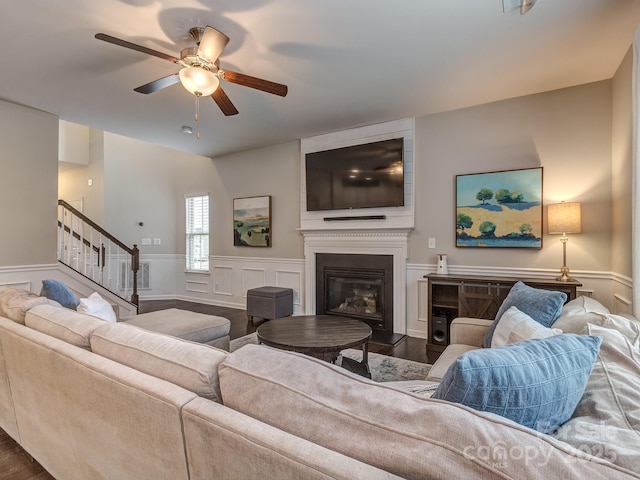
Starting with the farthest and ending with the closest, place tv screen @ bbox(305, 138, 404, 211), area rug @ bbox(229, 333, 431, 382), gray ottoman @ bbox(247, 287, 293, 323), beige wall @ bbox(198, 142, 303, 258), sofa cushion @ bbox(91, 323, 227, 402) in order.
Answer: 1. beige wall @ bbox(198, 142, 303, 258)
2. gray ottoman @ bbox(247, 287, 293, 323)
3. tv screen @ bbox(305, 138, 404, 211)
4. area rug @ bbox(229, 333, 431, 382)
5. sofa cushion @ bbox(91, 323, 227, 402)

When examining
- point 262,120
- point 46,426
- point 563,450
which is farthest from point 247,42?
point 563,450

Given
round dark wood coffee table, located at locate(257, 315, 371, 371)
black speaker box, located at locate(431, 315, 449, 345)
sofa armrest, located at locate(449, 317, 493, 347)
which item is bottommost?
black speaker box, located at locate(431, 315, 449, 345)

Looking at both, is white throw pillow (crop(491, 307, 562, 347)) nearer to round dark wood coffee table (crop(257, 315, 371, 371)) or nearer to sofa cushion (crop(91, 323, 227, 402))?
round dark wood coffee table (crop(257, 315, 371, 371))

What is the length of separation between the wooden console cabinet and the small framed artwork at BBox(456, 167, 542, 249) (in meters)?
0.46

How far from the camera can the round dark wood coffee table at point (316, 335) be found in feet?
7.32

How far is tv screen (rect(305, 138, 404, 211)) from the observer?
4.05 metres

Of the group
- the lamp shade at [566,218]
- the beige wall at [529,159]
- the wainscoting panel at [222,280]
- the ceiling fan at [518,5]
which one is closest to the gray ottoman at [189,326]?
the beige wall at [529,159]

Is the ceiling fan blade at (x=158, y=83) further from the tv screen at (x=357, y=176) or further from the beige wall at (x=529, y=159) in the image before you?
the beige wall at (x=529, y=159)

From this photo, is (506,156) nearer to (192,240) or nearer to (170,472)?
(170,472)

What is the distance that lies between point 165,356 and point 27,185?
406 cm

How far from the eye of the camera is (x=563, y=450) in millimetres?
576

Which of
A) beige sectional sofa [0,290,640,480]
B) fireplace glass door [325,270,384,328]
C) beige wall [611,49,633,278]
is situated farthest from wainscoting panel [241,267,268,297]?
beige wall [611,49,633,278]

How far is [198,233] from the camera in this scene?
6238 mm

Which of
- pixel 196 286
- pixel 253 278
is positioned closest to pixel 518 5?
pixel 253 278
